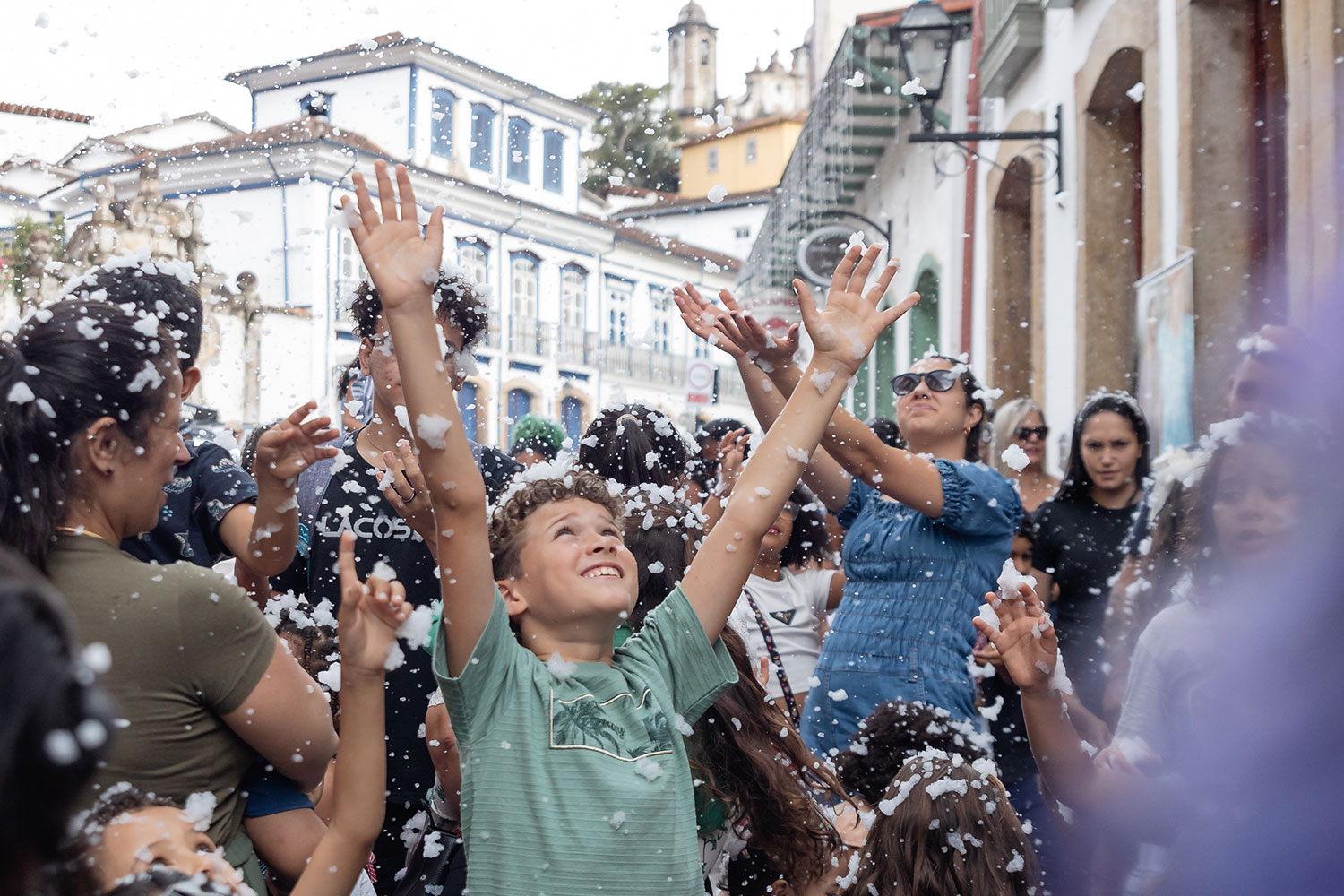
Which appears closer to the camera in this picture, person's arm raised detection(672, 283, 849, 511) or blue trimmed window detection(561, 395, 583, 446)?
person's arm raised detection(672, 283, 849, 511)

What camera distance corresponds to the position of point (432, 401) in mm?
2084

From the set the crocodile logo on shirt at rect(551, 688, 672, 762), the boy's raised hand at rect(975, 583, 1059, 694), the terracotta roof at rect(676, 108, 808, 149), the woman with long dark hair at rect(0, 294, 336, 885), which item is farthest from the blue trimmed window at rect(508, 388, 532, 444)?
the terracotta roof at rect(676, 108, 808, 149)

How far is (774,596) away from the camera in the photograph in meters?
4.46

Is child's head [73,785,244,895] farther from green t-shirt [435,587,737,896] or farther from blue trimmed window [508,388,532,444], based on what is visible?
blue trimmed window [508,388,532,444]

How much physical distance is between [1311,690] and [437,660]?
1360mm

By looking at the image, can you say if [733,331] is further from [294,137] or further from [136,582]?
[294,137]

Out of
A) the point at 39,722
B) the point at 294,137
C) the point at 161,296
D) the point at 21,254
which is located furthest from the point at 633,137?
the point at 39,722

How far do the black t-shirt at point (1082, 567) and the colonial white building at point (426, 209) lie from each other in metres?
8.31

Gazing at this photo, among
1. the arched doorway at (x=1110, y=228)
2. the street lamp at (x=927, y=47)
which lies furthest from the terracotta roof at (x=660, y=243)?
the arched doorway at (x=1110, y=228)

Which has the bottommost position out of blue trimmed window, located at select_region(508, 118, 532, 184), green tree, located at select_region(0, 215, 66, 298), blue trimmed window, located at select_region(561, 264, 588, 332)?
green tree, located at select_region(0, 215, 66, 298)

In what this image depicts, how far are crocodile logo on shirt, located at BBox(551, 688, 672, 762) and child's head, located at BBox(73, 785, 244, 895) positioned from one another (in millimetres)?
585

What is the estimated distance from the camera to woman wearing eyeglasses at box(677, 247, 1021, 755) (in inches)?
137

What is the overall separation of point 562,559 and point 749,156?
55.8 metres

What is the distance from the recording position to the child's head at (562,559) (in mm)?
2359
